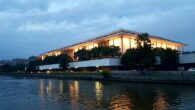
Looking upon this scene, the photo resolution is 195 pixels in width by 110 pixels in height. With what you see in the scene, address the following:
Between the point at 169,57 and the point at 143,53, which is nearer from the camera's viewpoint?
the point at 143,53

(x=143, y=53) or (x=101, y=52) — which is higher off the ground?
(x=101, y=52)

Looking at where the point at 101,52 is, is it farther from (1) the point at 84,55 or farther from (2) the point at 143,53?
(2) the point at 143,53

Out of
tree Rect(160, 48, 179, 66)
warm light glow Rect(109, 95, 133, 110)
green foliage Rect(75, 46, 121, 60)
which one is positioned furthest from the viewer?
green foliage Rect(75, 46, 121, 60)

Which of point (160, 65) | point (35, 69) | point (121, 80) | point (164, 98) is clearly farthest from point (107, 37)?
point (164, 98)

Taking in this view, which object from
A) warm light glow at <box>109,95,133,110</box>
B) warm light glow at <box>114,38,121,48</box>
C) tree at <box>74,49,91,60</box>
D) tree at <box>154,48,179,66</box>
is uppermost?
warm light glow at <box>114,38,121,48</box>

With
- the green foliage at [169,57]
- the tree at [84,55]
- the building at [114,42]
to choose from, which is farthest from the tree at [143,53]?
the tree at [84,55]

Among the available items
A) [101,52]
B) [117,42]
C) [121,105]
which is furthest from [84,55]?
[121,105]

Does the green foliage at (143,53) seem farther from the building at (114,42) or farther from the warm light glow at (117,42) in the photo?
the warm light glow at (117,42)

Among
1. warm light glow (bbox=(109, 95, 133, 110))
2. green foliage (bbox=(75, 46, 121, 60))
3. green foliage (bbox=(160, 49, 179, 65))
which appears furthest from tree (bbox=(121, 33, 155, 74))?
warm light glow (bbox=(109, 95, 133, 110))

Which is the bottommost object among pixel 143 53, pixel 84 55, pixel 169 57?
pixel 169 57

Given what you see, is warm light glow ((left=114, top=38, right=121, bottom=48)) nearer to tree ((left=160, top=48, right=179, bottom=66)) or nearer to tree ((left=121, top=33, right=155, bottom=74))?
tree ((left=160, top=48, right=179, bottom=66))

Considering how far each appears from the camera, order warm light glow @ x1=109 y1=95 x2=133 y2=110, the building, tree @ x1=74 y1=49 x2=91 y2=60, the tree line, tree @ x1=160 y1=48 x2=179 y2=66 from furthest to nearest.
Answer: tree @ x1=74 y1=49 x2=91 y2=60 → the building → tree @ x1=160 y1=48 x2=179 y2=66 → the tree line → warm light glow @ x1=109 y1=95 x2=133 y2=110

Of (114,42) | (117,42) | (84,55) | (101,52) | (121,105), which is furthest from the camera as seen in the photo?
(84,55)

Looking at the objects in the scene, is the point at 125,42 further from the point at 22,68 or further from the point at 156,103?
the point at 22,68
